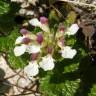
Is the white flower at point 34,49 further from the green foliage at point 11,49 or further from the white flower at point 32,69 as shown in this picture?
the green foliage at point 11,49

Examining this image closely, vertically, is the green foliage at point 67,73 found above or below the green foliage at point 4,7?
below

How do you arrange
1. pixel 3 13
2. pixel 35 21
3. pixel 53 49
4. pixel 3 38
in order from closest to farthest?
pixel 53 49
pixel 35 21
pixel 3 38
pixel 3 13

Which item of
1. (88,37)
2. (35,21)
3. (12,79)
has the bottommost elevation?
(12,79)

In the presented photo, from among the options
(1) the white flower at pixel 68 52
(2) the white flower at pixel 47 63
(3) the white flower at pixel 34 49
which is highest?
(3) the white flower at pixel 34 49

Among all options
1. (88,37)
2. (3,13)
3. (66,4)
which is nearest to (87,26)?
(88,37)

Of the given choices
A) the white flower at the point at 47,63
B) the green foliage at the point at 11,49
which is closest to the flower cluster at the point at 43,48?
the white flower at the point at 47,63

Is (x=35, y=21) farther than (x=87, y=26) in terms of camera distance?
No

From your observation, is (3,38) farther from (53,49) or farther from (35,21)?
(53,49)

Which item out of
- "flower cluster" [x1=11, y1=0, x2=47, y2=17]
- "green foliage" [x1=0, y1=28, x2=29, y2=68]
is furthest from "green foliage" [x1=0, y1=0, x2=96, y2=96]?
"flower cluster" [x1=11, y1=0, x2=47, y2=17]

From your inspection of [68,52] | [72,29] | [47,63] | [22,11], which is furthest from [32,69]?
[22,11]
